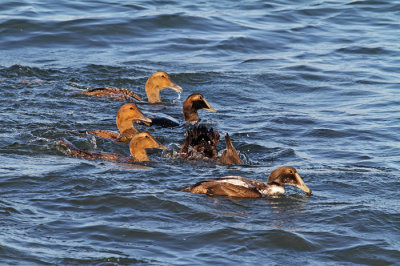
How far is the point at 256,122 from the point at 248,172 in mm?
2877

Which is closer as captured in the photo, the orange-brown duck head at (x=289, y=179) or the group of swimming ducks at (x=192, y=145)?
the group of swimming ducks at (x=192, y=145)

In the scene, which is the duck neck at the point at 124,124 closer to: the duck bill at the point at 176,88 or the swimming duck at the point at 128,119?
the swimming duck at the point at 128,119

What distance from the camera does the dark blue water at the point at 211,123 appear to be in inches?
250

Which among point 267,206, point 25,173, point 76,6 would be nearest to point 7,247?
point 25,173

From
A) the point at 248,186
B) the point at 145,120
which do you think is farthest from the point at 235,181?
the point at 145,120

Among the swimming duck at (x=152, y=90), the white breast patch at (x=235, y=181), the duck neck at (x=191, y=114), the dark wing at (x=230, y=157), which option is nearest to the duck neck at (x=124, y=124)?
the duck neck at (x=191, y=114)

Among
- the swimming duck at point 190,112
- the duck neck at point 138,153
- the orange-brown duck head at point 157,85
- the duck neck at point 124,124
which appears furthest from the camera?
the orange-brown duck head at point 157,85

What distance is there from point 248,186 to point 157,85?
556cm

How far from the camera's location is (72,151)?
8.90 meters

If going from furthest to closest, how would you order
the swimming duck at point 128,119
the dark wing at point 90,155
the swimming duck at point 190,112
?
the swimming duck at point 190,112
the swimming duck at point 128,119
the dark wing at point 90,155

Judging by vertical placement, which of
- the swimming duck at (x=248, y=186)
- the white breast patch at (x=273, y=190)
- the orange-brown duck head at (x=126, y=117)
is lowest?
the white breast patch at (x=273, y=190)

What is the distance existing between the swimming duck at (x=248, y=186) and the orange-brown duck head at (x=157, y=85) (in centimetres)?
527

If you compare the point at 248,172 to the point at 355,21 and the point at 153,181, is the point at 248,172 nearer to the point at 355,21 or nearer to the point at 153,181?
the point at 153,181

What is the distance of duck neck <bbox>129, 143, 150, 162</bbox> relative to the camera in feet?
29.7
